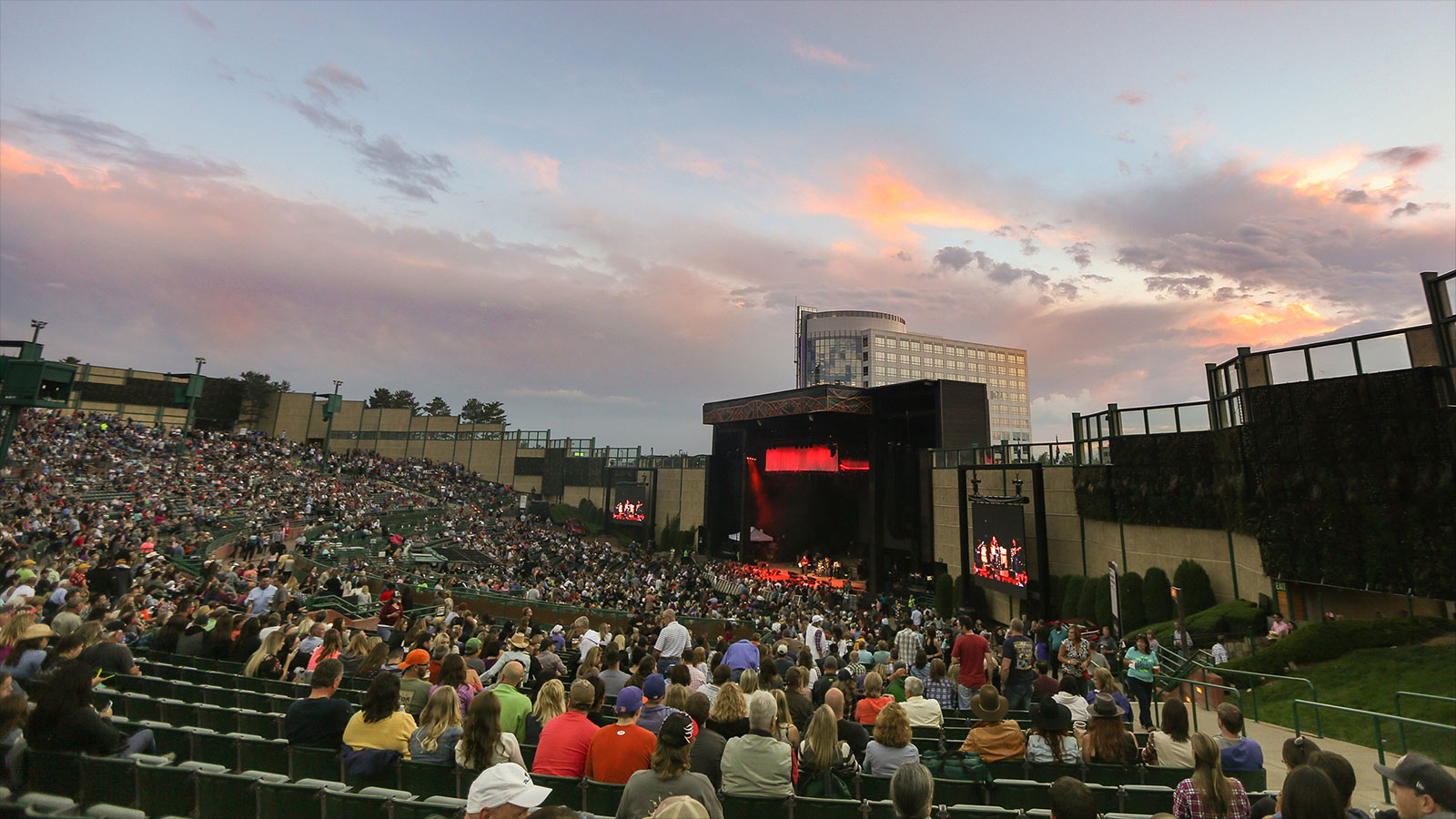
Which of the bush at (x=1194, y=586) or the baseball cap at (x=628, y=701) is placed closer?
the baseball cap at (x=628, y=701)

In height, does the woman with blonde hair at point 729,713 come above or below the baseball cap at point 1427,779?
below

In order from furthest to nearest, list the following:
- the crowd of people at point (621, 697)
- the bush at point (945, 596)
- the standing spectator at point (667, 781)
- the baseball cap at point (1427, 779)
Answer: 1. the bush at point (945, 596)
2. the crowd of people at point (621, 697)
3. the standing spectator at point (667, 781)
4. the baseball cap at point (1427, 779)

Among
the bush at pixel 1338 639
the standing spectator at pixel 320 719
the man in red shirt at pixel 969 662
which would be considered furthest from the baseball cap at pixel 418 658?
the bush at pixel 1338 639

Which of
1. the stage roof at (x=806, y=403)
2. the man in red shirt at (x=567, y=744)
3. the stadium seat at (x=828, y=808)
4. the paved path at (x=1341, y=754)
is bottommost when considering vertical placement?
the paved path at (x=1341, y=754)

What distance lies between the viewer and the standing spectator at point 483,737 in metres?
4.20

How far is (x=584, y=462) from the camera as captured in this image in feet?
161

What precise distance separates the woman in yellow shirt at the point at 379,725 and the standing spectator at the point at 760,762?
227 centimetres

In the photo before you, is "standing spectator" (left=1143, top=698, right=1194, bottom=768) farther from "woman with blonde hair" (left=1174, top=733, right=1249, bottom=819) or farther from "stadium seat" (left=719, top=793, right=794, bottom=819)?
"stadium seat" (left=719, top=793, right=794, bottom=819)

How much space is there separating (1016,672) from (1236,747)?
3.29 metres

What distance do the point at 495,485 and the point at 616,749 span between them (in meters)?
50.8

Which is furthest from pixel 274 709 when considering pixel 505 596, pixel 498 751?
pixel 505 596

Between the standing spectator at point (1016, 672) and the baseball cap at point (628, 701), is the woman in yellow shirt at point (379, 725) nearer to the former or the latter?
the baseball cap at point (628, 701)

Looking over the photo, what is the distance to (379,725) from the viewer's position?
4.48 meters

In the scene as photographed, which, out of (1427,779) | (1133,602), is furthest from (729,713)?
→ (1133,602)
